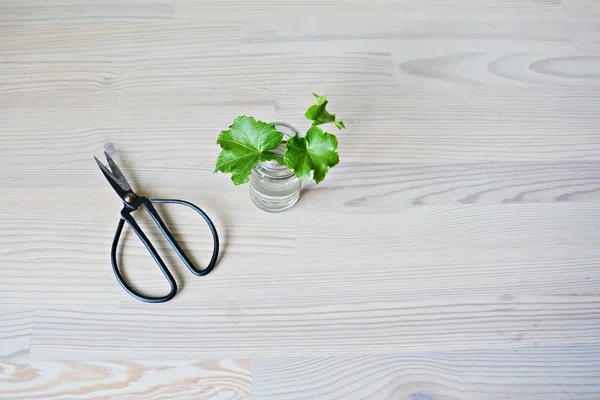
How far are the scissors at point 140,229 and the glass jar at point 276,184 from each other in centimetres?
6

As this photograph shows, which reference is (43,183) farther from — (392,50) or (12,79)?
(392,50)

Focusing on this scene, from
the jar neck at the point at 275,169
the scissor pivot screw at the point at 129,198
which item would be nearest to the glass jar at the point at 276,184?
the jar neck at the point at 275,169

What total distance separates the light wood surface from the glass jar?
0.05 ft

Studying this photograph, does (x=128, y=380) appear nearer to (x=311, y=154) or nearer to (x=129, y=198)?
(x=129, y=198)

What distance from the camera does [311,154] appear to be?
1.57 ft

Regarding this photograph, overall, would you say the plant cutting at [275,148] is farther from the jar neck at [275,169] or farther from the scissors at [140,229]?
the scissors at [140,229]

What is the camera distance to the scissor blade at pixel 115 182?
1.84 feet

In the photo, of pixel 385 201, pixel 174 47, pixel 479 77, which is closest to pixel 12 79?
pixel 174 47

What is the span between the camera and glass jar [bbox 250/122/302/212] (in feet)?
1.75

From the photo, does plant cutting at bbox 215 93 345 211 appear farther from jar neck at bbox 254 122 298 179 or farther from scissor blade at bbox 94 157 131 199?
scissor blade at bbox 94 157 131 199

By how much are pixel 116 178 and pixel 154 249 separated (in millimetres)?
94

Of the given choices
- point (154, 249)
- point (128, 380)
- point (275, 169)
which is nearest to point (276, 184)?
point (275, 169)

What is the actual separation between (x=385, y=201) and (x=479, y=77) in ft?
0.79

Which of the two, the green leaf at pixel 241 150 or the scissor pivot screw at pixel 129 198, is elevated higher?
the scissor pivot screw at pixel 129 198
